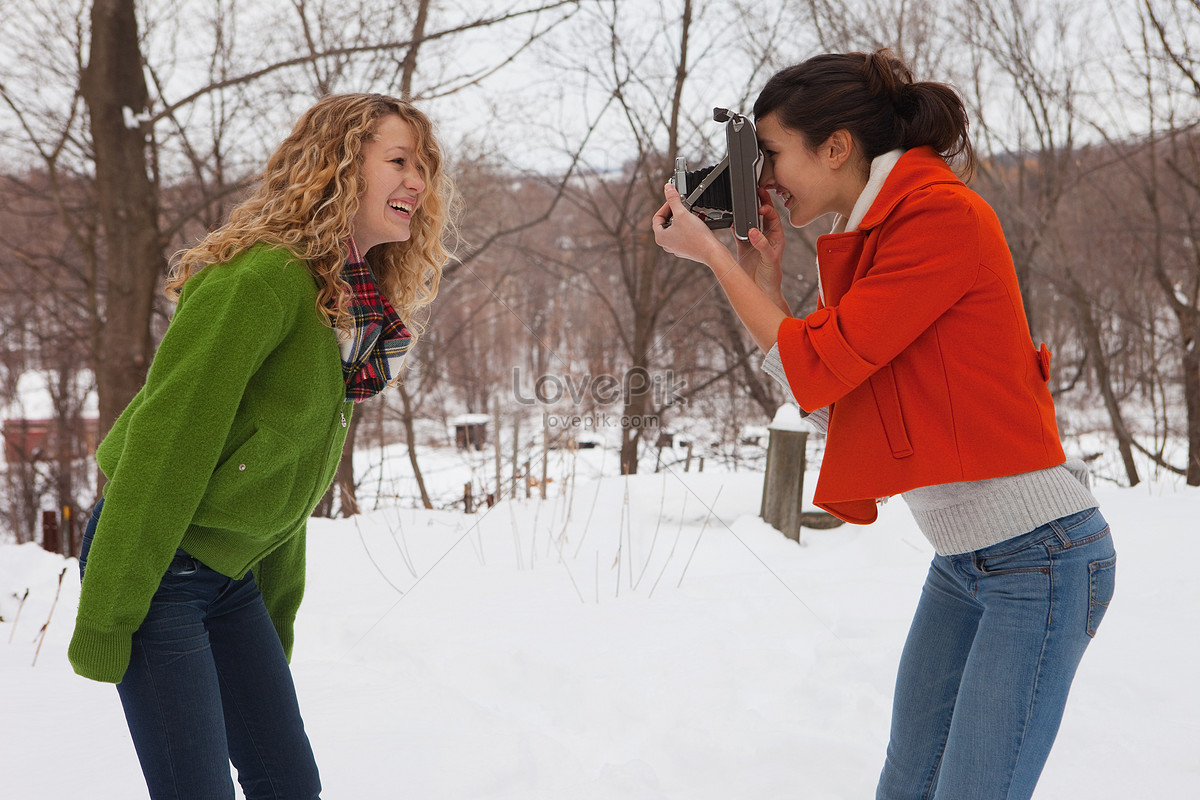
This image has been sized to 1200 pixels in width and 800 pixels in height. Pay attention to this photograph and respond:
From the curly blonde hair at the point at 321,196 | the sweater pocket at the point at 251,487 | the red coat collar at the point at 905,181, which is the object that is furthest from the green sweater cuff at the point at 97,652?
the red coat collar at the point at 905,181

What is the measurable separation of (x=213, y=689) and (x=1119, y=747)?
2.30 meters

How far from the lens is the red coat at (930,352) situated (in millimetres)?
1146

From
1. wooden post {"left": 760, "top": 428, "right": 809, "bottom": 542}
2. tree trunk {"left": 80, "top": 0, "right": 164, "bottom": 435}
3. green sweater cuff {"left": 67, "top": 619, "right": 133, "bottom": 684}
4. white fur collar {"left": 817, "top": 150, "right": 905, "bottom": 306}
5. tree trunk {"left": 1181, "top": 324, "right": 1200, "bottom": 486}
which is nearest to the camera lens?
green sweater cuff {"left": 67, "top": 619, "right": 133, "bottom": 684}

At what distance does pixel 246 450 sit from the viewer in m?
1.24

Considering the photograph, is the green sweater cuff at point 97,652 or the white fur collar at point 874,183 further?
the white fur collar at point 874,183

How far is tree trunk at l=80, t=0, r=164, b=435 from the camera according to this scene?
4703 millimetres

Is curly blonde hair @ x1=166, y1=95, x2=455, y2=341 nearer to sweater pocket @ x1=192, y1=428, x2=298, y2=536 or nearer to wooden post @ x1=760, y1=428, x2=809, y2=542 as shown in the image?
sweater pocket @ x1=192, y1=428, x2=298, y2=536

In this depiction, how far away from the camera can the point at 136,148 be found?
4871 mm

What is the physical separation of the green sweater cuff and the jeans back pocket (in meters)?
1.44

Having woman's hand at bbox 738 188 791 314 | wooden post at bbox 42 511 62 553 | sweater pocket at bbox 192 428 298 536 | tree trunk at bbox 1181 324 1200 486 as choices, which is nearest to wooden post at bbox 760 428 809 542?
woman's hand at bbox 738 188 791 314

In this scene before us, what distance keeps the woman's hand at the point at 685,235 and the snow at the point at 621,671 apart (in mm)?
1398

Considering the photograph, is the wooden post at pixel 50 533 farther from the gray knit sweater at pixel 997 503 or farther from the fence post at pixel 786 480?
the gray knit sweater at pixel 997 503

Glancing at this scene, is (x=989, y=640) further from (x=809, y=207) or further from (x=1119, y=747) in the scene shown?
(x=1119, y=747)

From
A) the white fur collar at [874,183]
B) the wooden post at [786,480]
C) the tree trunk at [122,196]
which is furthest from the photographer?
the tree trunk at [122,196]
